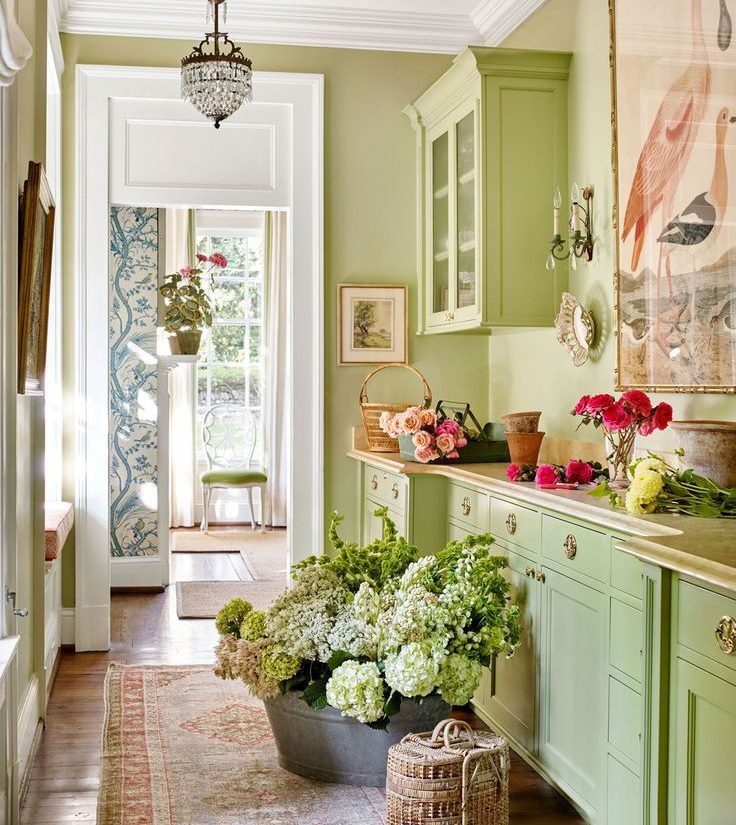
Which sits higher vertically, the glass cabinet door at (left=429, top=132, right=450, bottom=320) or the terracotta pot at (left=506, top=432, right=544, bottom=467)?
the glass cabinet door at (left=429, top=132, right=450, bottom=320)

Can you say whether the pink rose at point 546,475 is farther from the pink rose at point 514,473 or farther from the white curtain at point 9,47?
the white curtain at point 9,47

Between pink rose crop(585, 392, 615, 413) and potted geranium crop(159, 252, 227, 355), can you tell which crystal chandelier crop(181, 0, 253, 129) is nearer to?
pink rose crop(585, 392, 615, 413)

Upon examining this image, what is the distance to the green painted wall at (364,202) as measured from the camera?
16.6 ft

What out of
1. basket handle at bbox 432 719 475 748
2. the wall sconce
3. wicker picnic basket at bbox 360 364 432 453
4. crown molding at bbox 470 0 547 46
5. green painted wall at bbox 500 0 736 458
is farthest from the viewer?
wicker picnic basket at bbox 360 364 432 453

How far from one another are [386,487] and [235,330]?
463cm

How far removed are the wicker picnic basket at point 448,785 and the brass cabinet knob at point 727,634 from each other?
3.13 ft

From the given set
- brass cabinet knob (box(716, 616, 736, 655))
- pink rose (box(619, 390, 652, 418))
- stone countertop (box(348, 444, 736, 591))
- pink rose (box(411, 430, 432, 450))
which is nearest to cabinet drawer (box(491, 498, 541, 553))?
stone countertop (box(348, 444, 736, 591))

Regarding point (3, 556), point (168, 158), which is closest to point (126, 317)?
point (168, 158)

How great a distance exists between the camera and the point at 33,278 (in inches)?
126

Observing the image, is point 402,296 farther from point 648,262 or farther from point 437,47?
point 648,262

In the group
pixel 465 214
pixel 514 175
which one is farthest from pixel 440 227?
pixel 514 175

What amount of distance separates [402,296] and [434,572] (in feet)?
6.84

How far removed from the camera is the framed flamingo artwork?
2.89m

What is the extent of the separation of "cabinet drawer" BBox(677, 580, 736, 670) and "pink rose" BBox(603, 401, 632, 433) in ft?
3.14
